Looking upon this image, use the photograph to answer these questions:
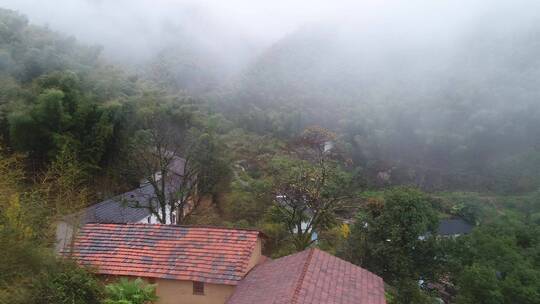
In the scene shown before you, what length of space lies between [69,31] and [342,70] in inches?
1056

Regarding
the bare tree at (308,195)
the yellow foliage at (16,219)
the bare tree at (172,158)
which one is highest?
the bare tree at (172,158)

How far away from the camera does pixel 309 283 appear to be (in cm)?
821

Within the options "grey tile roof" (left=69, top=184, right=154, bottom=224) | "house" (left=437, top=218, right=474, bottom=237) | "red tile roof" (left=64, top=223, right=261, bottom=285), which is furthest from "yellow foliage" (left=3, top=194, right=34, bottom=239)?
"house" (left=437, top=218, right=474, bottom=237)

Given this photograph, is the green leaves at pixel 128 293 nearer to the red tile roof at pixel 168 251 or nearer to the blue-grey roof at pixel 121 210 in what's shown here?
the red tile roof at pixel 168 251

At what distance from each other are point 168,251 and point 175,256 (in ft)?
0.90

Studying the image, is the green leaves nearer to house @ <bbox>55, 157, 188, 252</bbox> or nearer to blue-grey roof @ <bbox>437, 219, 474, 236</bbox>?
house @ <bbox>55, 157, 188, 252</bbox>

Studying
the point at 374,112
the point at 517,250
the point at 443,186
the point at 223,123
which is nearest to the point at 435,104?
the point at 374,112

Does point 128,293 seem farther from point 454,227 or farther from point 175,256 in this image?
point 454,227

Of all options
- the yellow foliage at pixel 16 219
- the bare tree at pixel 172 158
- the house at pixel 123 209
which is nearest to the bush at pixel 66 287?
the yellow foliage at pixel 16 219

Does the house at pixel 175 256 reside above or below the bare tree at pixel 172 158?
below

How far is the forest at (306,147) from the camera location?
34.3 ft

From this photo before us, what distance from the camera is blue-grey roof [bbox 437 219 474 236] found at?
26.8 metres

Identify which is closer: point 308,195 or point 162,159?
point 308,195

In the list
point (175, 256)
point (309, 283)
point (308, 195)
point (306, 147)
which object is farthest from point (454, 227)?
point (175, 256)
